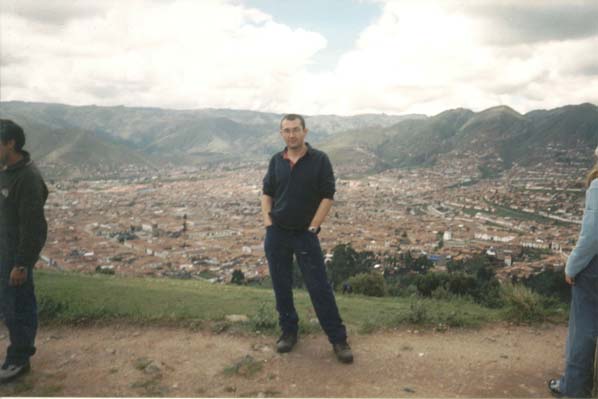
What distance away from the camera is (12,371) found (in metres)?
2.90

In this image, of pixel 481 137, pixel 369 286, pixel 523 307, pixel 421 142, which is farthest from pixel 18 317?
pixel 421 142

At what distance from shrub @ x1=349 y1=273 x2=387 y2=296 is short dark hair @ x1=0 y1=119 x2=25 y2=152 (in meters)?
6.83

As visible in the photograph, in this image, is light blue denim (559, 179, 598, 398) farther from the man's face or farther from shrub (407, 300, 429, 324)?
the man's face

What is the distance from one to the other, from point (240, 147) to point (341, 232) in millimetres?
171952

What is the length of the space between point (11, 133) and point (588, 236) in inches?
156

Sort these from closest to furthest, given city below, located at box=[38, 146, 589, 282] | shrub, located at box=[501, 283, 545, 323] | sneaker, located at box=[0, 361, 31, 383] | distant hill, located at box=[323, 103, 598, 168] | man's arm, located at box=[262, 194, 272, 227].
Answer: sneaker, located at box=[0, 361, 31, 383], man's arm, located at box=[262, 194, 272, 227], shrub, located at box=[501, 283, 545, 323], city below, located at box=[38, 146, 589, 282], distant hill, located at box=[323, 103, 598, 168]

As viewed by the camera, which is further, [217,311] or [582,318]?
[217,311]

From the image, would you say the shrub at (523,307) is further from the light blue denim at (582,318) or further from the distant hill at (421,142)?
the distant hill at (421,142)

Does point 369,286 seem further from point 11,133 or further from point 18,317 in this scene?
point 11,133

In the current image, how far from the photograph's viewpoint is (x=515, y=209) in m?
39.2

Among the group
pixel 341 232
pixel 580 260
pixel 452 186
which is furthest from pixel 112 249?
pixel 452 186

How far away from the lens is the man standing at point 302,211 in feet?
10.3

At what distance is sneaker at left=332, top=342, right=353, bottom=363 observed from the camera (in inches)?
122

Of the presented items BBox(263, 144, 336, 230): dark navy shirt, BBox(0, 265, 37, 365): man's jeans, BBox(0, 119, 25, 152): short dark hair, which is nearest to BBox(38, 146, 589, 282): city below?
BBox(0, 265, 37, 365): man's jeans
